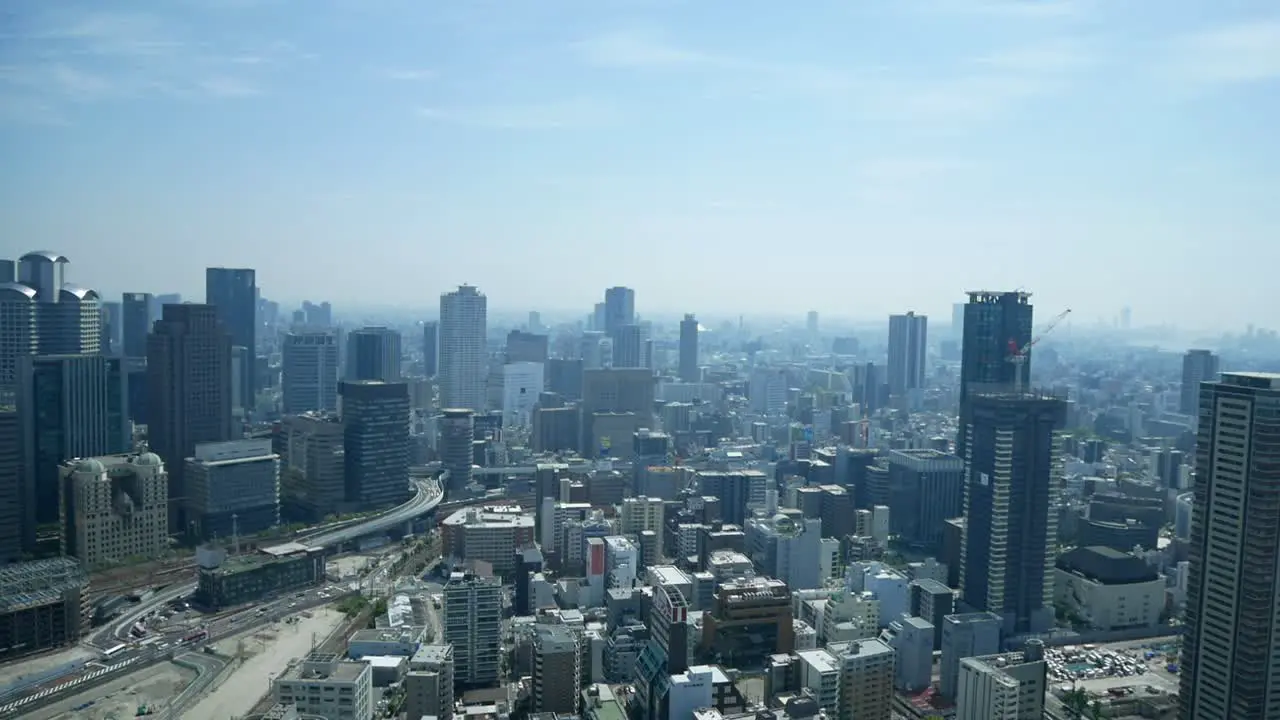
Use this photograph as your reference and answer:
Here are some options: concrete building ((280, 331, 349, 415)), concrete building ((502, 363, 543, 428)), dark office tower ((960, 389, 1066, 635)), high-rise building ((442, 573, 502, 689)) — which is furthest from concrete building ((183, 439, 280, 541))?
concrete building ((502, 363, 543, 428))

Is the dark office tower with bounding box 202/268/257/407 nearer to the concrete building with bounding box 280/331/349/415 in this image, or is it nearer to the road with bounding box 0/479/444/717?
the concrete building with bounding box 280/331/349/415

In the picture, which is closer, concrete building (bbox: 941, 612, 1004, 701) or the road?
the road

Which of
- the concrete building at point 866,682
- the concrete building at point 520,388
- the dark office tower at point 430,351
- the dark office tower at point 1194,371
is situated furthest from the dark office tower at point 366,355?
the dark office tower at point 1194,371

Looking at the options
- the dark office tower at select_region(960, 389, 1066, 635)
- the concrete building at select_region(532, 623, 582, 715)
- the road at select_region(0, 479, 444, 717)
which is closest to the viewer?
the concrete building at select_region(532, 623, 582, 715)

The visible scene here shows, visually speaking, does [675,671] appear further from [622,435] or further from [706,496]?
[622,435]

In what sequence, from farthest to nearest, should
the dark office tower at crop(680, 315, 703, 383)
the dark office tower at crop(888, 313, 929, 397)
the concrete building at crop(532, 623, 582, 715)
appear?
the dark office tower at crop(680, 315, 703, 383), the dark office tower at crop(888, 313, 929, 397), the concrete building at crop(532, 623, 582, 715)

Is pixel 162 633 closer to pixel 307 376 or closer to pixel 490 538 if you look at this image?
pixel 490 538

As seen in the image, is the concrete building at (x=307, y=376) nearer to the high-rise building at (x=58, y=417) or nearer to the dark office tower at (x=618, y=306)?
the high-rise building at (x=58, y=417)
